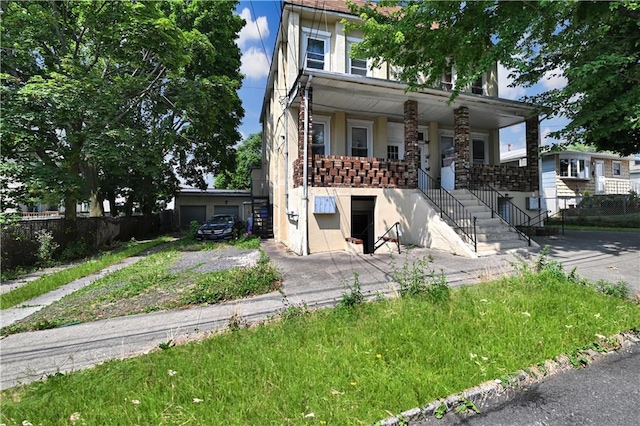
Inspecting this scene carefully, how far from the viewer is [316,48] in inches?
476

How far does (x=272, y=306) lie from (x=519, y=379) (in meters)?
3.40

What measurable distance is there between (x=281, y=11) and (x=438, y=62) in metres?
6.46

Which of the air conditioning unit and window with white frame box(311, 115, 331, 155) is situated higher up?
window with white frame box(311, 115, 331, 155)

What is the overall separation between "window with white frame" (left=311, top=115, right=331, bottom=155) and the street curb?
31.7ft

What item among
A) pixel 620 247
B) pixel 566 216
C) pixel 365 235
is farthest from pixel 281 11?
pixel 566 216

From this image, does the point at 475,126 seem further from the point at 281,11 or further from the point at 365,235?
the point at 281,11

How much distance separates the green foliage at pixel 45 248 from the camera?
33.1 ft

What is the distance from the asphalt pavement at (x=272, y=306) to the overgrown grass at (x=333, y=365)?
0.53 metres

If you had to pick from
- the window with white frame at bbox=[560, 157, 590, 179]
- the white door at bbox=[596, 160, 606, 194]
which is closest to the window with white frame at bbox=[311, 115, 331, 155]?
the window with white frame at bbox=[560, 157, 590, 179]

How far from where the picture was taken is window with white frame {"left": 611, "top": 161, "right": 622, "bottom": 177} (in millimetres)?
26266

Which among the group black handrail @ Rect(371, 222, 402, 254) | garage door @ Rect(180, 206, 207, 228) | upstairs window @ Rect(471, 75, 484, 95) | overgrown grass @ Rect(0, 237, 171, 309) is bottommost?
overgrown grass @ Rect(0, 237, 171, 309)

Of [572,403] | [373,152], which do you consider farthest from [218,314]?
[373,152]

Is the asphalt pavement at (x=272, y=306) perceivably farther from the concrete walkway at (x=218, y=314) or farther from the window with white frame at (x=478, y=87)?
the window with white frame at (x=478, y=87)

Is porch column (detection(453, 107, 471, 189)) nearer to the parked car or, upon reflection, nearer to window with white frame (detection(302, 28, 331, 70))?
window with white frame (detection(302, 28, 331, 70))
